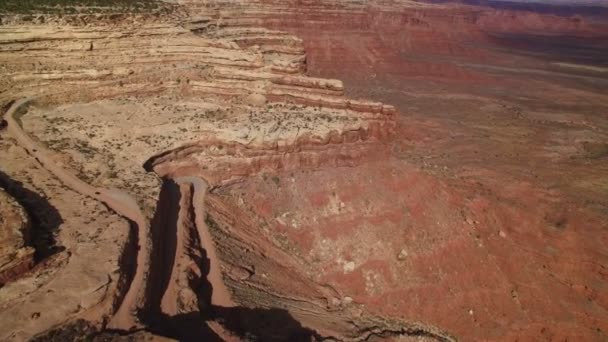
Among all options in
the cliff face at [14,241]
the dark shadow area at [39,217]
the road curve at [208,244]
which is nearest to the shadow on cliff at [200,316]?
the road curve at [208,244]

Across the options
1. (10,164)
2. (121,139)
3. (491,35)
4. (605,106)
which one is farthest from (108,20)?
(491,35)

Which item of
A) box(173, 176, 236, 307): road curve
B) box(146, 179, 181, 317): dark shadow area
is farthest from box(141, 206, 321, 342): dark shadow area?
box(173, 176, 236, 307): road curve

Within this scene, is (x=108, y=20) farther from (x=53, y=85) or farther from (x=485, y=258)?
A: (x=485, y=258)

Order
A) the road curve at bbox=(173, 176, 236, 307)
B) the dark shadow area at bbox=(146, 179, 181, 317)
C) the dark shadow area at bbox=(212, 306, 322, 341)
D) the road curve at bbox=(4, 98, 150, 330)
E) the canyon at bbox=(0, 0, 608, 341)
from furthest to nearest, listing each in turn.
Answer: the road curve at bbox=(173, 176, 236, 307) → the dark shadow area at bbox=(212, 306, 322, 341) → the canyon at bbox=(0, 0, 608, 341) → the dark shadow area at bbox=(146, 179, 181, 317) → the road curve at bbox=(4, 98, 150, 330)

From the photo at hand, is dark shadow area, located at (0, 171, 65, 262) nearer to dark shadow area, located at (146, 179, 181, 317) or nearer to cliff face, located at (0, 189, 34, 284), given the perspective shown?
cliff face, located at (0, 189, 34, 284)

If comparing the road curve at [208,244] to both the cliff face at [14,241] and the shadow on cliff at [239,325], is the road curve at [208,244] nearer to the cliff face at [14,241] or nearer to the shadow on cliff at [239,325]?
the shadow on cliff at [239,325]
